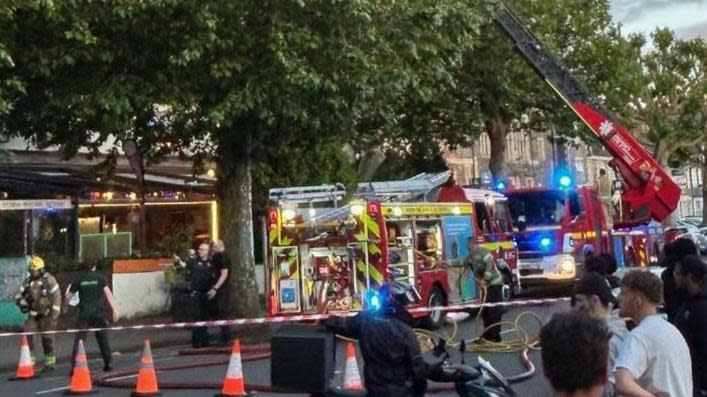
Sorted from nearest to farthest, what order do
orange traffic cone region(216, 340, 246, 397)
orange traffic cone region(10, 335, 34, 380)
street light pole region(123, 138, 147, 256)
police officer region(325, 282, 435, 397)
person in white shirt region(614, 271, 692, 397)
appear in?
person in white shirt region(614, 271, 692, 397) → police officer region(325, 282, 435, 397) → orange traffic cone region(216, 340, 246, 397) → orange traffic cone region(10, 335, 34, 380) → street light pole region(123, 138, 147, 256)

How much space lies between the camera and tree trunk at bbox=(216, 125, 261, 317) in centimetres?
2197

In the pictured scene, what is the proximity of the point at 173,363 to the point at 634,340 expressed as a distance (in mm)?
12458

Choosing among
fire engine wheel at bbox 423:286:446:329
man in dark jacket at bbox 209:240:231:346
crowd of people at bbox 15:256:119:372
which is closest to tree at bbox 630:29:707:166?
fire engine wheel at bbox 423:286:446:329

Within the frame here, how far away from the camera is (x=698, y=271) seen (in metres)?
7.02

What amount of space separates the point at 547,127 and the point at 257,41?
1557 cm

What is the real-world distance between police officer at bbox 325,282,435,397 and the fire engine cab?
443 inches

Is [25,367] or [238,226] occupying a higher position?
[238,226]

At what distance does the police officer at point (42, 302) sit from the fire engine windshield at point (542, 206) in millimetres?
12073

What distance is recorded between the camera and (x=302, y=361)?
617cm

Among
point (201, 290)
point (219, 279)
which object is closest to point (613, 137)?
point (219, 279)

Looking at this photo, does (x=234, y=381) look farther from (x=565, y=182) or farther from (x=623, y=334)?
(x=565, y=182)

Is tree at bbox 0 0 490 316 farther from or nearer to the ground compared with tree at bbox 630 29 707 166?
nearer to the ground

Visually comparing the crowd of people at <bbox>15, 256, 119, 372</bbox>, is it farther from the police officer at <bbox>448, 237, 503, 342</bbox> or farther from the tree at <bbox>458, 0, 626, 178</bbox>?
the tree at <bbox>458, 0, 626, 178</bbox>

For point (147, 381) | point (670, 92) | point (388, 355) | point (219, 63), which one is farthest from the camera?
point (670, 92)
